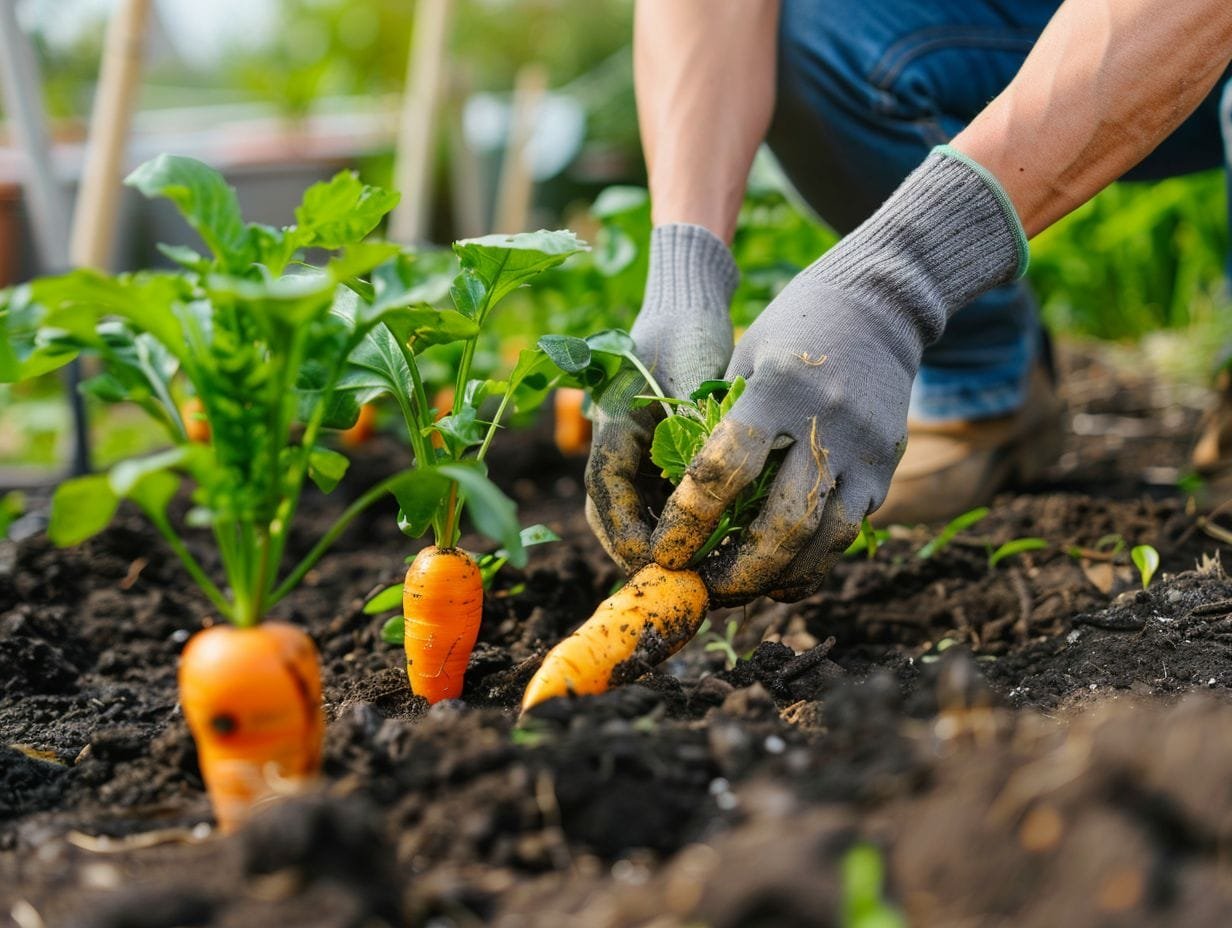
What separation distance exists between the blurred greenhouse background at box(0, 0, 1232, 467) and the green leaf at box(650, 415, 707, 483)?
140 cm

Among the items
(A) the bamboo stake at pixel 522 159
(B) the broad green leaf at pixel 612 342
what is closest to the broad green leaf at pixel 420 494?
(B) the broad green leaf at pixel 612 342

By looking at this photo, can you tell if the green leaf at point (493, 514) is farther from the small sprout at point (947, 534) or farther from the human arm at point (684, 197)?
the small sprout at point (947, 534)

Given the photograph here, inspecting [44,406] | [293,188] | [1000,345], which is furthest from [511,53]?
[1000,345]

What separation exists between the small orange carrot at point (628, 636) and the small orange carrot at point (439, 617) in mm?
125

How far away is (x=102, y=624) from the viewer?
6.81 ft

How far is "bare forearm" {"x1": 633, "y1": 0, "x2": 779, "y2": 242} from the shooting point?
2049mm

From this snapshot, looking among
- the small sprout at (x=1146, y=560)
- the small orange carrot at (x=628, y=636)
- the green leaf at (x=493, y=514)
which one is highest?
the green leaf at (x=493, y=514)

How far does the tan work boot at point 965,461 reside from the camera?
2652 mm

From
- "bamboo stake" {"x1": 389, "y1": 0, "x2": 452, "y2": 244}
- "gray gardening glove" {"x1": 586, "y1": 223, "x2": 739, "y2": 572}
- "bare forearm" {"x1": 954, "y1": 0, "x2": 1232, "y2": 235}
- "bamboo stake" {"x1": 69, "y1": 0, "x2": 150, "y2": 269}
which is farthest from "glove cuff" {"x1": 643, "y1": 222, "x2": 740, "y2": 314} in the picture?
"bamboo stake" {"x1": 389, "y1": 0, "x2": 452, "y2": 244}

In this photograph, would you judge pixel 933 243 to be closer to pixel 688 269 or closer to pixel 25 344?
pixel 688 269

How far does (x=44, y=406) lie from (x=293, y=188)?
11.8 feet

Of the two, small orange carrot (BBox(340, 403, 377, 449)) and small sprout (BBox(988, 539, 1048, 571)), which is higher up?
small sprout (BBox(988, 539, 1048, 571))

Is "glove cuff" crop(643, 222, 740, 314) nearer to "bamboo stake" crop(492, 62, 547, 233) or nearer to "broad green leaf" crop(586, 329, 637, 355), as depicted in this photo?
"broad green leaf" crop(586, 329, 637, 355)

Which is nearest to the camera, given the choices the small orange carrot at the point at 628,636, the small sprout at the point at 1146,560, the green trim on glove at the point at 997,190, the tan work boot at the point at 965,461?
the small orange carrot at the point at 628,636
